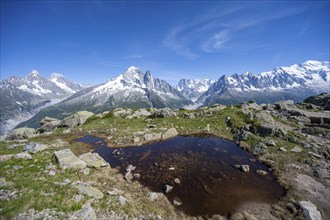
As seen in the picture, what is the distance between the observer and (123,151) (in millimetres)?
30516

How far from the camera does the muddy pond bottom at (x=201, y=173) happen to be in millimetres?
17438

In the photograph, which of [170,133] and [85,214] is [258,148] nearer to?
[170,133]

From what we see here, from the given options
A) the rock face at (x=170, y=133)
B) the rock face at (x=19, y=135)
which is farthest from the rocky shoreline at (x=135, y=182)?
the rock face at (x=19, y=135)

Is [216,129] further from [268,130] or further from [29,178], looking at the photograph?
[29,178]

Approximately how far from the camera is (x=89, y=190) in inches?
642

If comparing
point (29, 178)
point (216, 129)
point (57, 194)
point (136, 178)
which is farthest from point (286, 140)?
point (29, 178)

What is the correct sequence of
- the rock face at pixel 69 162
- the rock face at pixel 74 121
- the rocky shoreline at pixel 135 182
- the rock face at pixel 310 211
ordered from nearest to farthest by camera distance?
the rock face at pixel 310 211
the rocky shoreline at pixel 135 182
the rock face at pixel 69 162
the rock face at pixel 74 121

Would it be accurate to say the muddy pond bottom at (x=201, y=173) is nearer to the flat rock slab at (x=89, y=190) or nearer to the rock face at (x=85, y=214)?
the flat rock slab at (x=89, y=190)

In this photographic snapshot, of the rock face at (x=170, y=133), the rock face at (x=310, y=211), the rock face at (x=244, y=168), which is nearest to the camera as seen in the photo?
the rock face at (x=310, y=211)

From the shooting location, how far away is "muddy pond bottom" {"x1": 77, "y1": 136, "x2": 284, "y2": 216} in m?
17.4

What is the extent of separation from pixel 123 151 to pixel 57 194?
1544 centimetres

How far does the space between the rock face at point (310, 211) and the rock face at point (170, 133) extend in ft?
81.3

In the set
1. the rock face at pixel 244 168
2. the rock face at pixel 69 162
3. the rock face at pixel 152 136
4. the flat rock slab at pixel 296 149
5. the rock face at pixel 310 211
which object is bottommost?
the rock face at pixel 310 211

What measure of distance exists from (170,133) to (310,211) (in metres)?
26.6
